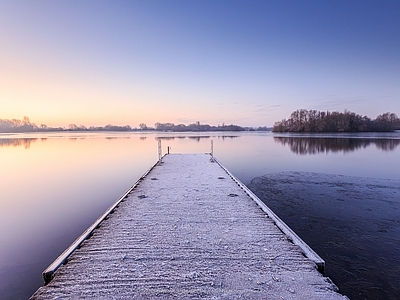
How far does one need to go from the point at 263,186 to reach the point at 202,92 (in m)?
23.3

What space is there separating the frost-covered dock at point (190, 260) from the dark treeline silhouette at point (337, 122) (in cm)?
6193

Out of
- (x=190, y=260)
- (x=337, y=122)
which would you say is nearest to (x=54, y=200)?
(x=190, y=260)

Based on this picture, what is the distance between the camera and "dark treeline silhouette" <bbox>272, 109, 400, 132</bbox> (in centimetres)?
5294

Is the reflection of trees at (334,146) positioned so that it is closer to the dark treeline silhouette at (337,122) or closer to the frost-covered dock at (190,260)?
the frost-covered dock at (190,260)

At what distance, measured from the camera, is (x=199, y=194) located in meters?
5.17

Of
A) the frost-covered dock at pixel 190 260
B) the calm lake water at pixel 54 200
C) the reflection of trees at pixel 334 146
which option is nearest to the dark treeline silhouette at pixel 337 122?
the reflection of trees at pixel 334 146

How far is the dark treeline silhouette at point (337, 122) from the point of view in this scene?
174 ft

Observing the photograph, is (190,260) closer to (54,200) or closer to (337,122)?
(54,200)

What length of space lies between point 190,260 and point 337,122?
65.0 m

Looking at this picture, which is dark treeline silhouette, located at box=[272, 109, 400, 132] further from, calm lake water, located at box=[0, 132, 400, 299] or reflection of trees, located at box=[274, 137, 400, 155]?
calm lake water, located at box=[0, 132, 400, 299]

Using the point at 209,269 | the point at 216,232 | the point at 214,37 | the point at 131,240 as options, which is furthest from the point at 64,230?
the point at 214,37

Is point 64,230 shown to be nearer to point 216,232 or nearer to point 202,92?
point 216,232

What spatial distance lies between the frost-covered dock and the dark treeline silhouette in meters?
61.9

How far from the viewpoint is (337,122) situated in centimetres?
5494
